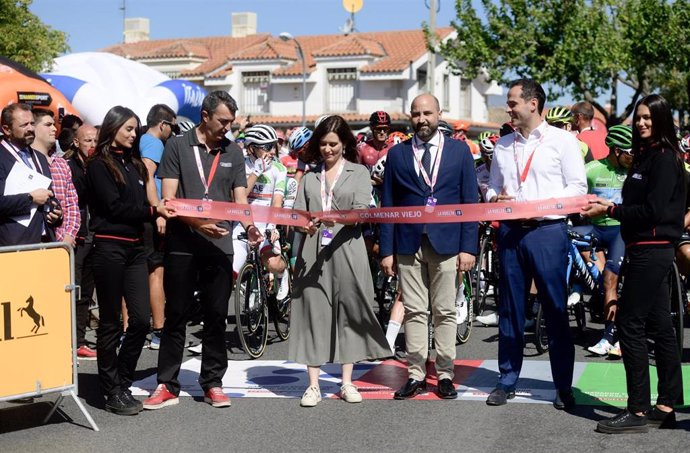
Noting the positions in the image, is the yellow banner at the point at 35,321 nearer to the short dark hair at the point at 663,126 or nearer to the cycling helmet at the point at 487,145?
the short dark hair at the point at 663,126

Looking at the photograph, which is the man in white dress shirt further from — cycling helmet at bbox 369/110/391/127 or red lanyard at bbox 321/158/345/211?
cycling helmet at bbox 369/110/391/127

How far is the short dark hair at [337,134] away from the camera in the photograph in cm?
840

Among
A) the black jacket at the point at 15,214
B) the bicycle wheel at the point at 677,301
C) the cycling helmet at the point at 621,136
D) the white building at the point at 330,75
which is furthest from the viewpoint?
the white building at the point at 330,75

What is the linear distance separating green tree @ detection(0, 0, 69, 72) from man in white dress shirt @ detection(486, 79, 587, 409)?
20618 mm

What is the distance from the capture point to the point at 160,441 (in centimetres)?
726

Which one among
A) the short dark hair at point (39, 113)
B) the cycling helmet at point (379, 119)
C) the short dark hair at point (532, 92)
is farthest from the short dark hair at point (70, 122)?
the short dark hair at point (532, 92)

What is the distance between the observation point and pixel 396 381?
9.27 metres

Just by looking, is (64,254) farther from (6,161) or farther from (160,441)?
(160,441)

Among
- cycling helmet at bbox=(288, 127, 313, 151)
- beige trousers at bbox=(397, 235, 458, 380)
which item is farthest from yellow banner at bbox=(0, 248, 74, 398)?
cycling helmet at bbox=(288, 127, 313, 151)

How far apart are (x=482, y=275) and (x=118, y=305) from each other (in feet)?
20.7

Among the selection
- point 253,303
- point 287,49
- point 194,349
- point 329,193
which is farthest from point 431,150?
point 287,49

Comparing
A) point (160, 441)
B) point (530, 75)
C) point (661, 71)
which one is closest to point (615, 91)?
point (530, 75)

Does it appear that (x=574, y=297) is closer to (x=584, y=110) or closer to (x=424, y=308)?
(x=424, y=308)

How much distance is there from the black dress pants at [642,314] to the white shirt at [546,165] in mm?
751
